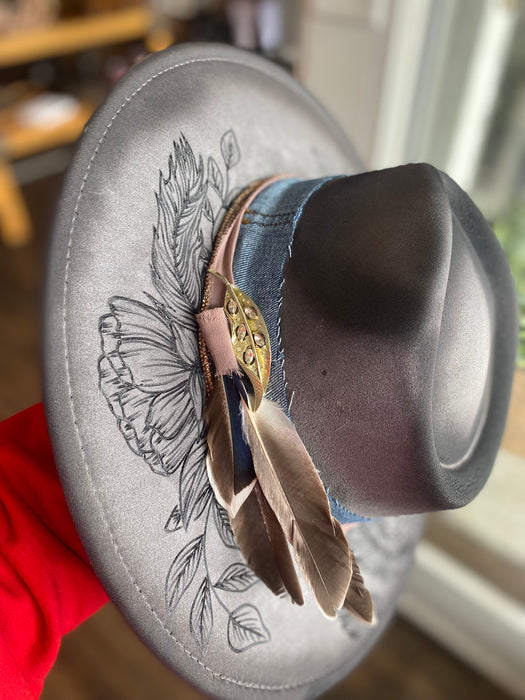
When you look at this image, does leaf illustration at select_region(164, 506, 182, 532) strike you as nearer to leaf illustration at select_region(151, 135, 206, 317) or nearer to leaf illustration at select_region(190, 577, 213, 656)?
leaf illustration at select_region(190, 577, 213, 656)

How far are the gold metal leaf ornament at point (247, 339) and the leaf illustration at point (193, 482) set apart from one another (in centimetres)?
7

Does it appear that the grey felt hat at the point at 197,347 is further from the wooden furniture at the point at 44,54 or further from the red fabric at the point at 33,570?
the wooden furniture at the point at 44,54

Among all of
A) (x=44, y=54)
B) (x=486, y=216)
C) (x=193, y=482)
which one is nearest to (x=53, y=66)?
(x=44, y=54)

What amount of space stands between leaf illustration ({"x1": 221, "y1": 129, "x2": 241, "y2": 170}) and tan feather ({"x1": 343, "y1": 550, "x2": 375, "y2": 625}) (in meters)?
0.43

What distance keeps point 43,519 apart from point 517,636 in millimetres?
1121

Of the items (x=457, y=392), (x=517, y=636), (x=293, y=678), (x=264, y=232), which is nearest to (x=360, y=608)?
(x=293, y=678)

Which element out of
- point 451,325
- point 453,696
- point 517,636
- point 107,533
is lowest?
point 453,696

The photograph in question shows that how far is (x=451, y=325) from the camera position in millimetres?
521

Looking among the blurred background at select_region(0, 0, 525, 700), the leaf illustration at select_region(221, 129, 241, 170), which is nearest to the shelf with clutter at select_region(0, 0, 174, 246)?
the blurred background at select_region(0, 0, 525, 700)

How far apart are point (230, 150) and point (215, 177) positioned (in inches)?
1.7

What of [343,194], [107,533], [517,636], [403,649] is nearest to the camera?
[107,533]

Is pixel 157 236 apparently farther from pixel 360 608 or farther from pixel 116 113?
pixel 360 608

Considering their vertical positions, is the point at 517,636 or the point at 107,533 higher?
the point at 107,533

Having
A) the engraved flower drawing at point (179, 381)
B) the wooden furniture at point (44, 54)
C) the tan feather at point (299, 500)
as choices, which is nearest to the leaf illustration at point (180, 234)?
the engraved flower drawing at point (179, 381)
